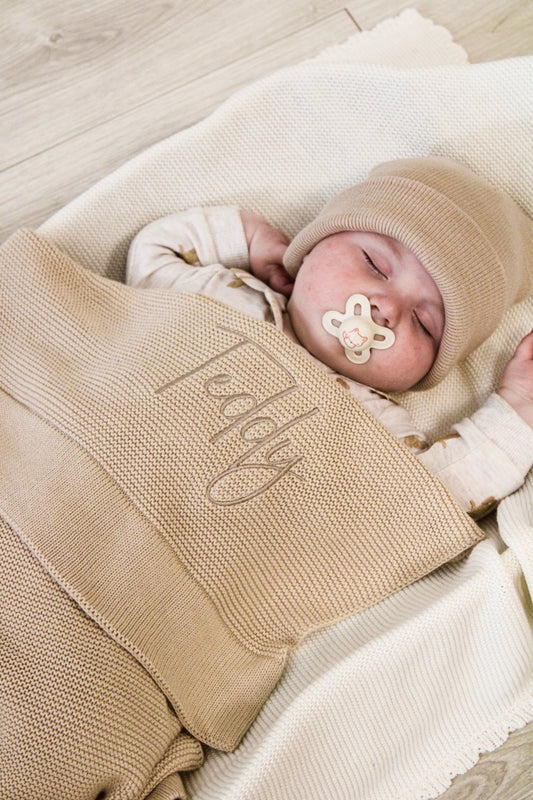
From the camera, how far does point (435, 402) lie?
3.68 ft

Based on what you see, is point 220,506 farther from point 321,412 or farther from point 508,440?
point 508,440

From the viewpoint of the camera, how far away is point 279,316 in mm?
1003

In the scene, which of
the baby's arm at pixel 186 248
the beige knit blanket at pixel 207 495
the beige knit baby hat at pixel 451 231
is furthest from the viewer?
the baby's arm at pixel 186 248

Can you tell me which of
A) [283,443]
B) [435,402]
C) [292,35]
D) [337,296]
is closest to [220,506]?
[283,443]

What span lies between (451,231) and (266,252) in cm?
31

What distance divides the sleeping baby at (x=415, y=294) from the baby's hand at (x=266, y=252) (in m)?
0.06

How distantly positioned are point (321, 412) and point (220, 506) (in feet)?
0.60

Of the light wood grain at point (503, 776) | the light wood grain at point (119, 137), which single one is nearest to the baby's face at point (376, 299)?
the light wood grain at point (119, 137)

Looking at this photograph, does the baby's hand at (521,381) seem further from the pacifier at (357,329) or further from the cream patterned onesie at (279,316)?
the pacifier at (357,329)

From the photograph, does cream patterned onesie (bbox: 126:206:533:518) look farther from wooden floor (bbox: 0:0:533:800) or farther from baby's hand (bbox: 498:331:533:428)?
wooden floor (bbox: 0:0:533:800)

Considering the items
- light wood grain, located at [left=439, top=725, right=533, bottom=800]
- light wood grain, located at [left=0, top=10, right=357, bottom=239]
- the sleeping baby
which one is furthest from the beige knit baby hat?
light wood grain, located at [left=439, top=725, right=533, bottom=800]

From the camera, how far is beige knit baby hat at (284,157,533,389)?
921 mm

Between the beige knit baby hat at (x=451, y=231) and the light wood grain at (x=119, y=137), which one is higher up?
the light wood grain at (x=119, y=137)

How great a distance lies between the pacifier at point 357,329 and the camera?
3.05 ft
